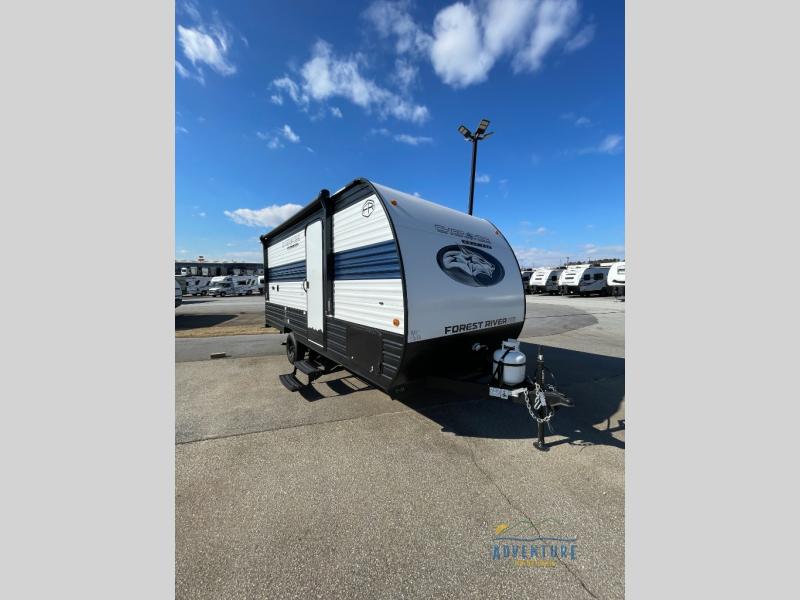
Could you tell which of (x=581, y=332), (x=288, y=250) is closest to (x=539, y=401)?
(x=288, y=250)

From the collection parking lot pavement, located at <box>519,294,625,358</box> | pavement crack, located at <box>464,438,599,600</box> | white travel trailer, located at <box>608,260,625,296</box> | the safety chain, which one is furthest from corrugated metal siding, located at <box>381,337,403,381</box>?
white travel trailer, located at <box>608,260,625,296</box>

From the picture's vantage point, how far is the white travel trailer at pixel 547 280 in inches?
1288

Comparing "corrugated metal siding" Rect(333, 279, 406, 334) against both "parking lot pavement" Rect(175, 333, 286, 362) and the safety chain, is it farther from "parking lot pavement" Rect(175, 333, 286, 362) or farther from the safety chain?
"parking lot pavement" Rect(175, 333, 286, 362)

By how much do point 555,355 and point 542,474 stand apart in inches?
Answer: 229

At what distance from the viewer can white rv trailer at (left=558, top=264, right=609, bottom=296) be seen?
94.2 ft

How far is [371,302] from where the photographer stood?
3.82 m

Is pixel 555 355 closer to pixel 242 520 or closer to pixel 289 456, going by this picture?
pixel 289 456

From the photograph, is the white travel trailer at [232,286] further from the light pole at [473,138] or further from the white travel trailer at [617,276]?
the white travel trailer at [617,276]

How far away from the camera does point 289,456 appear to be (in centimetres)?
341

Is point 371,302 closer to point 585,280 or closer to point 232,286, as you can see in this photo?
point 585,280

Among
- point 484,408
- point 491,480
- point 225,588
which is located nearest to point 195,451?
point 225,588

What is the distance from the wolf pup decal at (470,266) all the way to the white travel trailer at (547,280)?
31555mm

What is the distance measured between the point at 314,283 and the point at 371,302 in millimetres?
1806

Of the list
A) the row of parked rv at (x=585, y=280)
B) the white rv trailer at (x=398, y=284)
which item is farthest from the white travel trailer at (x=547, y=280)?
the white rv trailer at (x=398, y=284)
